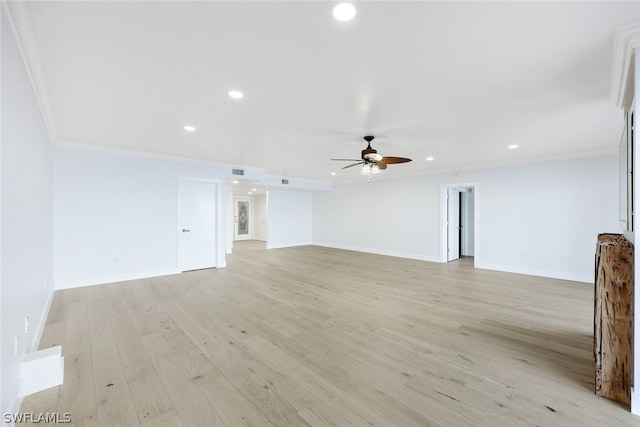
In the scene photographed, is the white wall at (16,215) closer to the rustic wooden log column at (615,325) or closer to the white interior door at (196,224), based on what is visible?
the white interior door at (196,224)

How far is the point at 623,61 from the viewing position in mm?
1967

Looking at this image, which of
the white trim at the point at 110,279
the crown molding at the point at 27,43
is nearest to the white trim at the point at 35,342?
the white trim at the point at 110,279

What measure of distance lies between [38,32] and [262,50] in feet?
4.80

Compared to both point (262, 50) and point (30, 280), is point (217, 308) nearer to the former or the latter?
point (30, 280)

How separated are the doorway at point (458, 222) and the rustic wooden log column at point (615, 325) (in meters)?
4.74

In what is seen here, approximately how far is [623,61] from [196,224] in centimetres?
653

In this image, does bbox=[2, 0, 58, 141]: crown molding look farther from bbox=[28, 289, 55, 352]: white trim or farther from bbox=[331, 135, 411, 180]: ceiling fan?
bbox=[331, 135, 411, 180]: ceiling fan

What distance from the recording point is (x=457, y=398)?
1.83m

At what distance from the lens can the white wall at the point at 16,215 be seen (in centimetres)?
152

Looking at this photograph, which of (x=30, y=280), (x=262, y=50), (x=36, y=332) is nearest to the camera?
(x=262, y=50)

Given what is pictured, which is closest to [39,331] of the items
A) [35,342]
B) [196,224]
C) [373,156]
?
[35,342]

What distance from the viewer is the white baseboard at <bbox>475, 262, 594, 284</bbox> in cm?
501

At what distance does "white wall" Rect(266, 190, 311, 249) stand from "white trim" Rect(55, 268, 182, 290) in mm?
4266

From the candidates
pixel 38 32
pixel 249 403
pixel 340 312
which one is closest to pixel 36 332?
pixel 249 403
